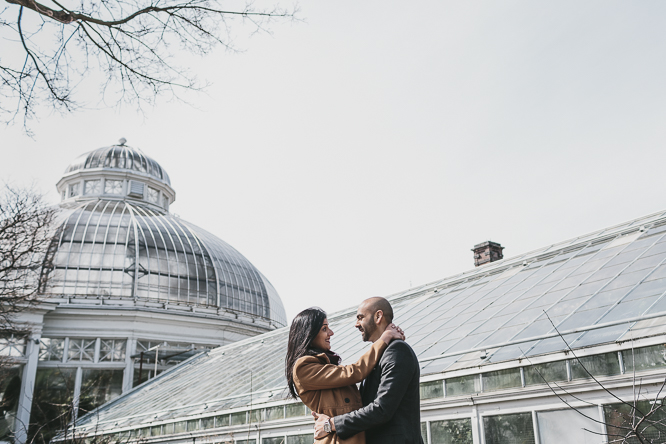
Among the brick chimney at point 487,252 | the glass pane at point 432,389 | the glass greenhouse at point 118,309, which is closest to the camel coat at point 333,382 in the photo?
the glass pane at point 432,389

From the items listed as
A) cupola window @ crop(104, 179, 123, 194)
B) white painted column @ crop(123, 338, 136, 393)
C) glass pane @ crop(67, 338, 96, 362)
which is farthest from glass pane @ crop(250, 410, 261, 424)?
cupola window @ crop(104, 179, 123, 194)

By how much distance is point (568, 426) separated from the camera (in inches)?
253

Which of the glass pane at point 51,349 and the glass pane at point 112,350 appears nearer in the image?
the glass pane at point 51,349

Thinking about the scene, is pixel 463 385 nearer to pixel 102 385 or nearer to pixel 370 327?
pixel 370 327

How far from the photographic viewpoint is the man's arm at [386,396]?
3.27 metres

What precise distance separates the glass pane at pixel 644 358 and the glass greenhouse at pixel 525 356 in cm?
1

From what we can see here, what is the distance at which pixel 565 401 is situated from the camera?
6293 millimetres

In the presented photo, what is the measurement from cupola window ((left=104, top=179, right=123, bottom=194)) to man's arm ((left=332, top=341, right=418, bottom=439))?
36.4 meters

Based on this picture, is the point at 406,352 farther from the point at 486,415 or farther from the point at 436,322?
the point at 436,322

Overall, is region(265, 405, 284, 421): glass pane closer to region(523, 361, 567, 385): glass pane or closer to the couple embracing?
region(523, 361, 567, 385): glass pane

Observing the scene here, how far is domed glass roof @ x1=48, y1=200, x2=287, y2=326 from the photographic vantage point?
2883 cm

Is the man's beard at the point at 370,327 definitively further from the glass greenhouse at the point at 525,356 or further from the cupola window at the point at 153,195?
the cupola window at the point at 153,195

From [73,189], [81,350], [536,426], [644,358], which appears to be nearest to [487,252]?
[536,426]

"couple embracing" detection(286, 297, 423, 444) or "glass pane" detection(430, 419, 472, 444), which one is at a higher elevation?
"couple embracing" detection(286, 297, 423, 444)
